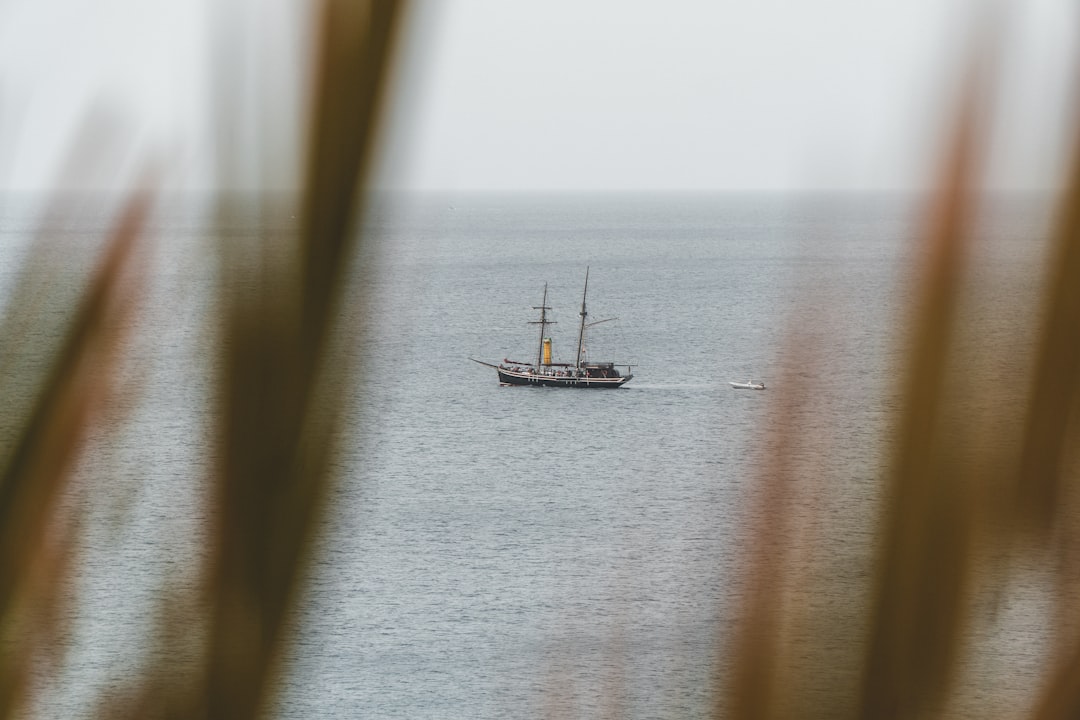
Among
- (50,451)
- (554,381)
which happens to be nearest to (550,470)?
(554,381)

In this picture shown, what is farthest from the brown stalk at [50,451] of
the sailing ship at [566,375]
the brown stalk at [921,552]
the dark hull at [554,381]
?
the dark hull at [554,381]

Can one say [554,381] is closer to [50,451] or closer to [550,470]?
[550,470]

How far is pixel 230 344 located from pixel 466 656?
846 inches

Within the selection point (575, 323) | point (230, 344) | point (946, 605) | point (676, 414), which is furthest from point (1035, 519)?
point (575, 323)

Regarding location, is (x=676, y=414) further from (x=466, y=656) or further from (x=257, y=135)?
(x=257, y=135)

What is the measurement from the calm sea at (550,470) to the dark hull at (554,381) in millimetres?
362

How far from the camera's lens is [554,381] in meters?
39.5

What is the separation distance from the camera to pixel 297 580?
0.19m

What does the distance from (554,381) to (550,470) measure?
966 cm

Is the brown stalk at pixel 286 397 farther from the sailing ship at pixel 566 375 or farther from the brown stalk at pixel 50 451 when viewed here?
the sailing ship at pixel 566 375

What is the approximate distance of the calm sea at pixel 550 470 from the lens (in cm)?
19

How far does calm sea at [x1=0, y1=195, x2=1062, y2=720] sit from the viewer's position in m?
0.19

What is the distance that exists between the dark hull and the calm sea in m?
0.36

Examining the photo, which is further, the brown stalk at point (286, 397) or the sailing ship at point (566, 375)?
the sailing ship at point (566, 375)
